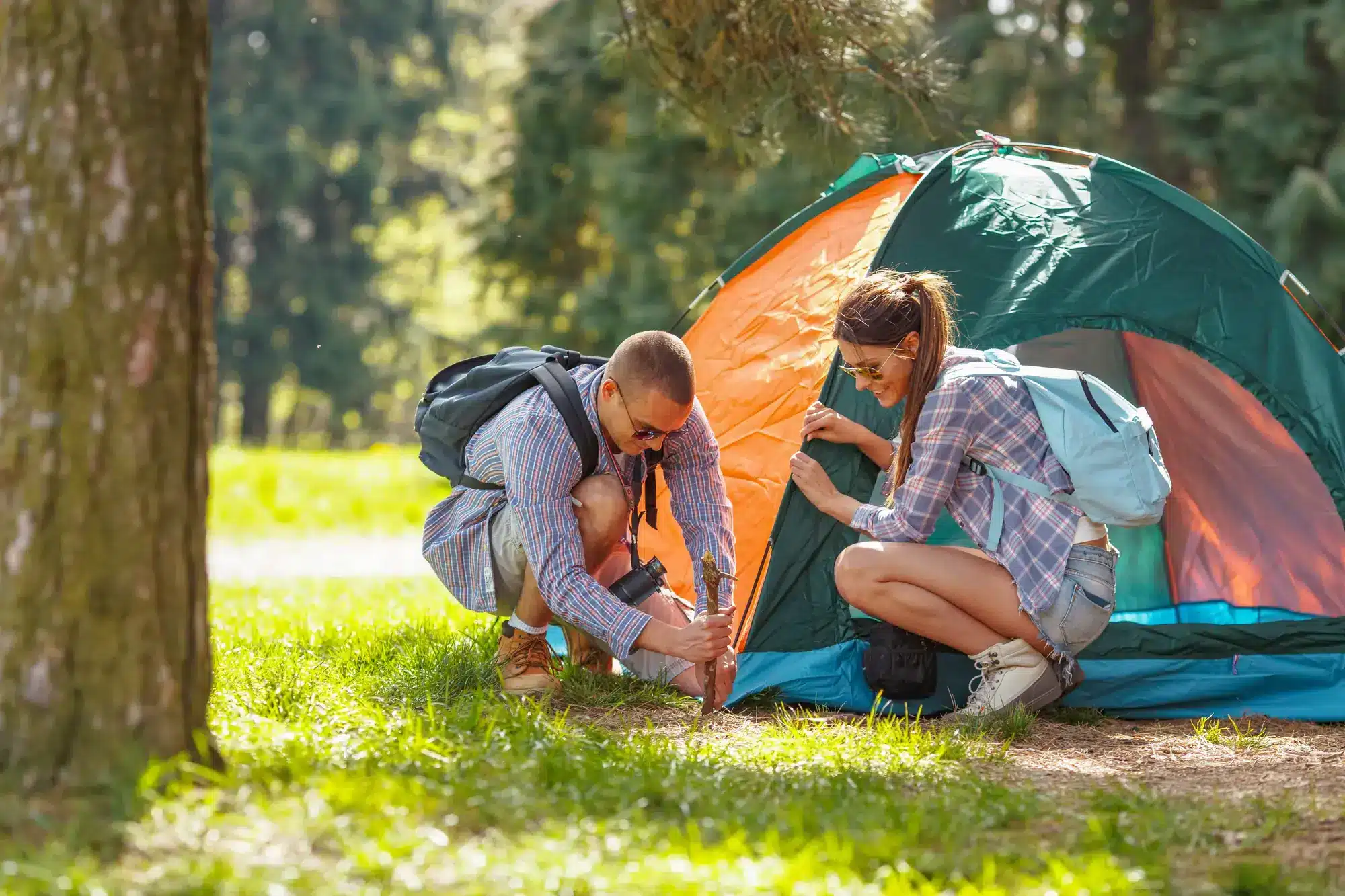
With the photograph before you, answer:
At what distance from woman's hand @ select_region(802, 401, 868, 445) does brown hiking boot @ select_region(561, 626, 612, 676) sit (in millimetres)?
998

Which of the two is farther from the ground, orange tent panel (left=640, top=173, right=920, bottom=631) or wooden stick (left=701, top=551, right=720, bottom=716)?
orange tent panel (left=640, top=173, right=920, bottom=631)

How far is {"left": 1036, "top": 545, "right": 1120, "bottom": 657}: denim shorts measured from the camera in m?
3.80

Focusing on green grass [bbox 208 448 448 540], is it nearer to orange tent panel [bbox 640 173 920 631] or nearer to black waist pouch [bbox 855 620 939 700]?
orange tent panel [bbox 640 173 920 631]

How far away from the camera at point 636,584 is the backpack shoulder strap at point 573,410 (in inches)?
13.8

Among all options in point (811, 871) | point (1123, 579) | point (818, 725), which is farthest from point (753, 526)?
point (811, 871)

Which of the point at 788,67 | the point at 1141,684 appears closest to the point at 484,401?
the point at 788,67

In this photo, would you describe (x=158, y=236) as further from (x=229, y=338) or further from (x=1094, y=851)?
(x=229, y=338)

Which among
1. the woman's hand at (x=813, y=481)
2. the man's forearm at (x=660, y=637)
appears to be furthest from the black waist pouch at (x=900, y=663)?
the man's forearm at (x=660, y=637)

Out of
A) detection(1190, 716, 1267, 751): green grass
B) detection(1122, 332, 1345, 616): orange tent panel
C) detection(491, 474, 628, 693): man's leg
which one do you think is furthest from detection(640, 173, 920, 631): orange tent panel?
detection(1190, 716, 1267, 751): green grass

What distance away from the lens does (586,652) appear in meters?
4.32

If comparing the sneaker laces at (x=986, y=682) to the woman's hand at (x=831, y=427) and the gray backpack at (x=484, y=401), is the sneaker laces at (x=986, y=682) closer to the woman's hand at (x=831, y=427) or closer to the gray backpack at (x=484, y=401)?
the woman's hand at (x=831, y=427)

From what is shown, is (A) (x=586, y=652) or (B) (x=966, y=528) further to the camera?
(A) (x=586, y=652)

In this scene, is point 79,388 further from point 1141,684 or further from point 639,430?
point 1141,684

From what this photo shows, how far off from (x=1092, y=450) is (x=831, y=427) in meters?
0.81
